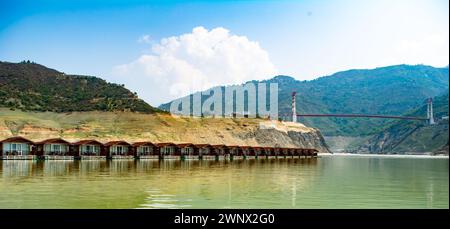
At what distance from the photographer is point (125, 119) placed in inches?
3942

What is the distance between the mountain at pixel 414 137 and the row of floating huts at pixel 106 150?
74575 millimetres

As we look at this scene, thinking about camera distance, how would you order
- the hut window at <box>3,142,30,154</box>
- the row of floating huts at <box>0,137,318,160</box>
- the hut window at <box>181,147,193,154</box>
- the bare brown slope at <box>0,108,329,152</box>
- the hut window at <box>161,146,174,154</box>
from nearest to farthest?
the hut window at <box>3,142,30,154</box> < the row of floating huts at <box>0,137,318,160</box> < the hut window at <box>161,146,174,154</box> < the hut window at <box>181,147,193,154</box> < the bare brown slope at <box>0,108,329,152</box>

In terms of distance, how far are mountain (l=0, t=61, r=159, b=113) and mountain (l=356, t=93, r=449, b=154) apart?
82808mm

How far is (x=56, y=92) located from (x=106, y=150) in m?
49.5

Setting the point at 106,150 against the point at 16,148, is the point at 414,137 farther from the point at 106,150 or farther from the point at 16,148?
the point at 16,148

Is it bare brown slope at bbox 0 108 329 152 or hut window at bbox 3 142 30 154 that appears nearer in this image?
hut window at bbox 3 142 30 154

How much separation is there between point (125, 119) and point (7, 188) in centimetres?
7554

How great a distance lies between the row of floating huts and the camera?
2443 inches

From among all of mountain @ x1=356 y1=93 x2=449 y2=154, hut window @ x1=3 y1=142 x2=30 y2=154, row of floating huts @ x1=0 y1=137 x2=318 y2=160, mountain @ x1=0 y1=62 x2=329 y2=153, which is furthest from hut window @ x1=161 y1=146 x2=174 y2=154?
mountain @ x1=356 y1=93 x2=449 y2=154

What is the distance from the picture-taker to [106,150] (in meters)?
69.6

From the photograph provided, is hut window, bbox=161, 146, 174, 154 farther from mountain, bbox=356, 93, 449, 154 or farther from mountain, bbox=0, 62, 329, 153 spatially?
mountain, bbox=356, 93, 449, 154
